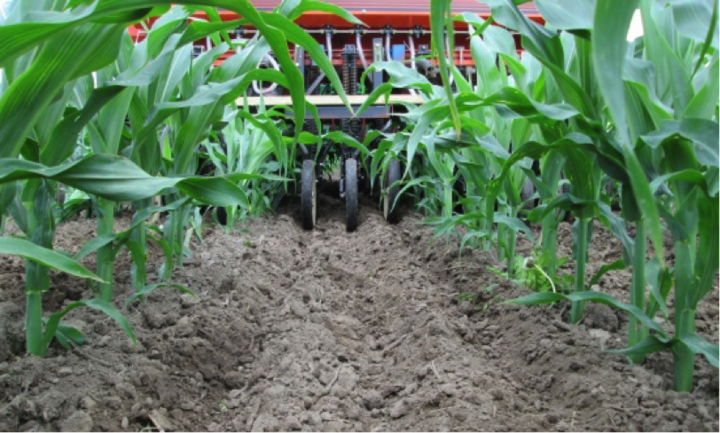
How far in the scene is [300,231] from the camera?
3.34 m

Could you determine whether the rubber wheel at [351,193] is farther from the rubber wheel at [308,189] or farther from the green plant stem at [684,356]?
the green plant stem at [684,356]

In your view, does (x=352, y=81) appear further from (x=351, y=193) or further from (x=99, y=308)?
(x=99, y=308)

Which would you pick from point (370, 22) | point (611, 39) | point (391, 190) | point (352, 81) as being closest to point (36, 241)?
point (611, 39)

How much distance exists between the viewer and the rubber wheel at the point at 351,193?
3.25m

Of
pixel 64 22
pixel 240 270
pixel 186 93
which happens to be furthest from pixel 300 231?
pixel 64 22

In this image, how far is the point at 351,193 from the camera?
3248mm

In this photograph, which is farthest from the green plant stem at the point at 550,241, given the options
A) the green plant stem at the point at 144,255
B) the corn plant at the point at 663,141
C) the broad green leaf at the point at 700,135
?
the green plant stem at the point at 144,255

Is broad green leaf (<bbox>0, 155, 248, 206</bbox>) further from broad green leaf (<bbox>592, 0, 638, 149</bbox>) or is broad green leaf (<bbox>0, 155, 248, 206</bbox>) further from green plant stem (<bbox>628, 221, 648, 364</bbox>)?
green plant stem (<bbox>628, 221, 648, 364</bbox>)

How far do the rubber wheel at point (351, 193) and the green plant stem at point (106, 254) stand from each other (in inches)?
77.1

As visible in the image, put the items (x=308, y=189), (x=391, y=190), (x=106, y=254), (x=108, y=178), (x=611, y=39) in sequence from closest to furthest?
(x=611, y=39)
(x=108, y=178)
(x=106, y=254)
(x=308, y=189)
(x=391, y=190)

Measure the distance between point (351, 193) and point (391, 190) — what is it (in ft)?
0.90

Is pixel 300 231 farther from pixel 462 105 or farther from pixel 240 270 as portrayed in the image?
pixel 462 105

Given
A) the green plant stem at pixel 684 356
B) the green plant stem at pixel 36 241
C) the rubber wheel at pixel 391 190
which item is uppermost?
the green plant stem at pixel 36 241

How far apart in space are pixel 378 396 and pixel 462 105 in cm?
70
